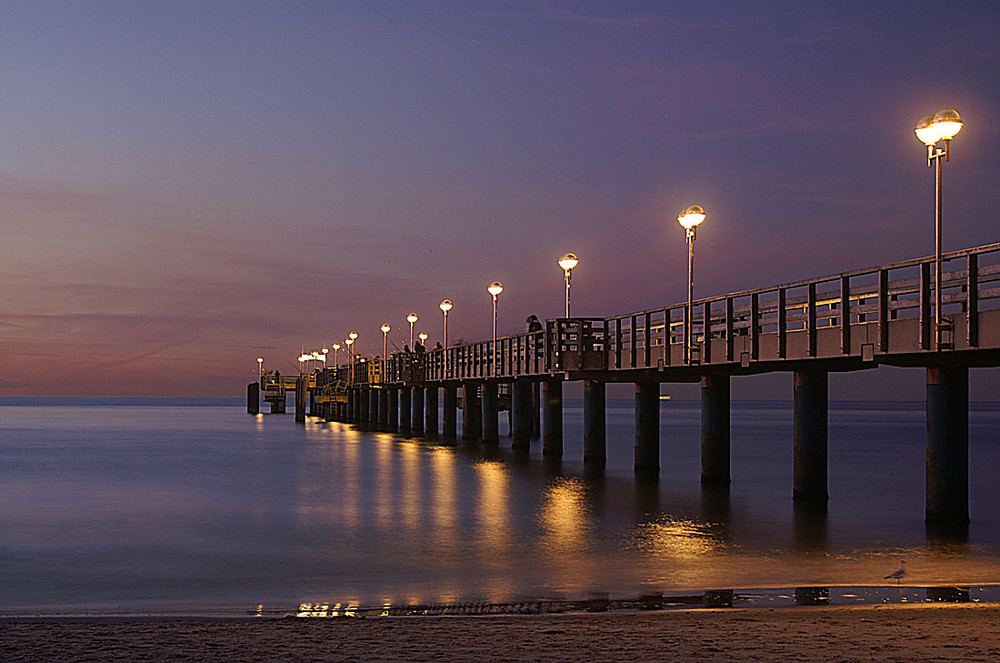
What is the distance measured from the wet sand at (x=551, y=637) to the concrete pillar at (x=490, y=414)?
142 ft

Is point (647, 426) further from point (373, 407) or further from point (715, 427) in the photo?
point (373, 407)

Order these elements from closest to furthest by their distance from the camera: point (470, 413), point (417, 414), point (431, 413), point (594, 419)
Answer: point (594, 419)
point (470, 413)
point (431, 413)
point (417, 414)

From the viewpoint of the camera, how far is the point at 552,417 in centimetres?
4506

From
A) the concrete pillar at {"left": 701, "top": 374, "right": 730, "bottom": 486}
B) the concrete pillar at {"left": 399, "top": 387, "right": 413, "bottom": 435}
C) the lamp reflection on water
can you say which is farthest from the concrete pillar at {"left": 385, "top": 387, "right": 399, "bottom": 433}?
the concrete pillar at {"left": 701, "top": 374, "right": 730, "bottom": 486}

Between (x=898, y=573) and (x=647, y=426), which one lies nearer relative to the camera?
(x=898, y=573)

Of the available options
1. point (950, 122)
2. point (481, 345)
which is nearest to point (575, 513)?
point (950, 122)

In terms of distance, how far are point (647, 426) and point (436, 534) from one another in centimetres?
1462

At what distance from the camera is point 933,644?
9461 mm

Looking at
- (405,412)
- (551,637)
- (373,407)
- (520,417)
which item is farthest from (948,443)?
(373,407)

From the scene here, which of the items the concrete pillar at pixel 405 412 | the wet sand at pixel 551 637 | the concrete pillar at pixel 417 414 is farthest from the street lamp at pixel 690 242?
the concrete pillar at pixel 405 412

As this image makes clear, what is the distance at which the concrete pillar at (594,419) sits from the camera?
3816cm

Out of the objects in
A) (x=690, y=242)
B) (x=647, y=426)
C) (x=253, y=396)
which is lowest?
(x=253, y=396)

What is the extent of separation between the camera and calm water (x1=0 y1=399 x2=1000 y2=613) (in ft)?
49.7

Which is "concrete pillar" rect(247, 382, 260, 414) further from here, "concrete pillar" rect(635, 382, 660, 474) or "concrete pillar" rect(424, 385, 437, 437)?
"concrete pillar" rect(635, 382, 660, 474)
